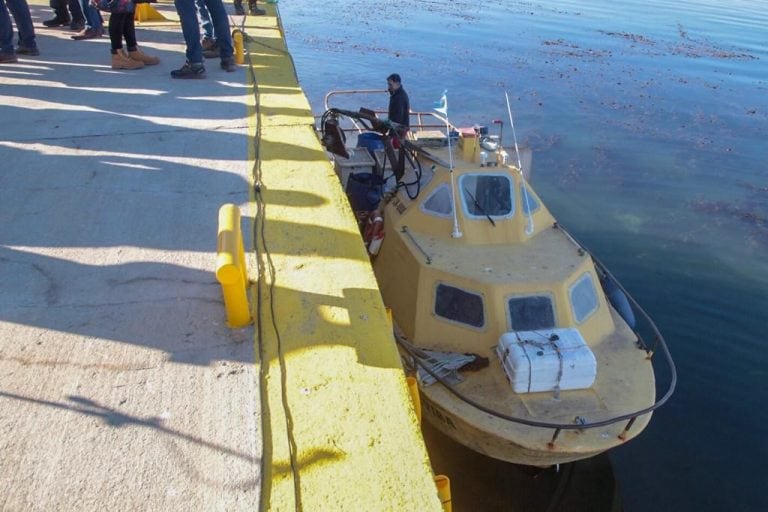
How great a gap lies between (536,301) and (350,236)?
2.63 m

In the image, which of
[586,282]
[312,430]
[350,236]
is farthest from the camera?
[586,282]

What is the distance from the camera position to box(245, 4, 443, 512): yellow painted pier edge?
2520 mm

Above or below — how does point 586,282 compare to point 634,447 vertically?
above

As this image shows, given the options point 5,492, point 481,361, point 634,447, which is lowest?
point 634,447

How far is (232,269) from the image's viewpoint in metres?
2.94

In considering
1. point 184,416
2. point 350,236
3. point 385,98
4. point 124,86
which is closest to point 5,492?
point 184,416

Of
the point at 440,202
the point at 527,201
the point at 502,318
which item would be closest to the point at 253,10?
the point at 440,202

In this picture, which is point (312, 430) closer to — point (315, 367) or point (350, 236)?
point (315, 367)

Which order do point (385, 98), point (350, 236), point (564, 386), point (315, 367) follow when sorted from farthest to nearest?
point (385, 98), point (564, 386), point (350, 236), point (315, 367)

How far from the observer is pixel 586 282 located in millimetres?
6496

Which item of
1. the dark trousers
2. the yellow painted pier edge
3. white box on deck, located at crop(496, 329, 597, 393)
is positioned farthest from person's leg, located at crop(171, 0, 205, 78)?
white box on deck, located at crop(496, 329, 597, 393)

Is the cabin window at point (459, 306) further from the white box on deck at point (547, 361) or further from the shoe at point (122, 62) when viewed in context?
the shoe at point (122, 62)

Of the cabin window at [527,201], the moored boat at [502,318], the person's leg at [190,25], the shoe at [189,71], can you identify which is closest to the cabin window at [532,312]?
the moored boat at [502,318]

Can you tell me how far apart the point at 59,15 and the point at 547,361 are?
412 inches
